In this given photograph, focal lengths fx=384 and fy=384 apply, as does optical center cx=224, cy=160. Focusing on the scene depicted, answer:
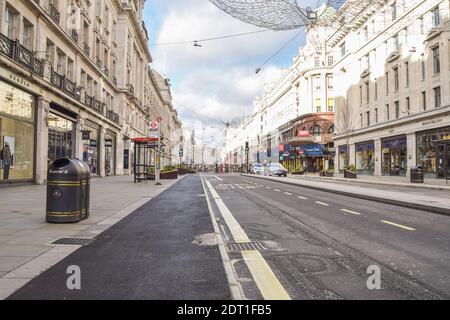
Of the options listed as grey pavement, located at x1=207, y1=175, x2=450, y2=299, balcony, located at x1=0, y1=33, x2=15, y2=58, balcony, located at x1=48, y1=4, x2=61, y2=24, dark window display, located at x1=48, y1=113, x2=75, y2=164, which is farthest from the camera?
balcony, located at x1=48, y1=4, x2=61, y2=24

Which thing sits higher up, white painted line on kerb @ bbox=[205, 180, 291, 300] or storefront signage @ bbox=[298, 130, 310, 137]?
storefront signage @ bbox=[298, 130, 310, 137]

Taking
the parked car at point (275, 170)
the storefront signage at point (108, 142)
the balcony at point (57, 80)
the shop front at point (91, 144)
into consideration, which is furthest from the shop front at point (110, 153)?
the parked car at point (275, 170)

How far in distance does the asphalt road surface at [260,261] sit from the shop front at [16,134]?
11.7 meters

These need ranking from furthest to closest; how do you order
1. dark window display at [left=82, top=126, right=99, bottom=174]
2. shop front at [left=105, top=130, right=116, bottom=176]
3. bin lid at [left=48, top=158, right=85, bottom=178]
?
shop front at [left=105, top=130, right=116, bottom=176] → dark window display at [left=82, top=126, right=99, bottom=174] → bin lid at [left=48, top=158, right=85, bottom=178]

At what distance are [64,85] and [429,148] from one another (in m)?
29.3

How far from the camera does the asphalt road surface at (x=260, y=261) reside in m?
3.89

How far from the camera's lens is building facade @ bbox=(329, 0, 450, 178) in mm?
31078

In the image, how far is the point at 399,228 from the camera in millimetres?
7961

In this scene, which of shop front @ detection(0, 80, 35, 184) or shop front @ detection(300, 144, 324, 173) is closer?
shop front @ detection(0, 80, 35, 184)

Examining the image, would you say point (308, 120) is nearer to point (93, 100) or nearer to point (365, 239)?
point (93, 100)

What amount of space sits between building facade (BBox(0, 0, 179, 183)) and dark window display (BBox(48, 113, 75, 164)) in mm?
62

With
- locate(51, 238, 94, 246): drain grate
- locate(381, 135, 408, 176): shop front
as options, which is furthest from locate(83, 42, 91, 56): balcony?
locate(381, 135, 408, 176): shop front

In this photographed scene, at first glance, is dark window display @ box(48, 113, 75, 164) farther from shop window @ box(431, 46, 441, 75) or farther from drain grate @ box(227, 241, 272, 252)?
shop window @ box(431, 46, 441, 75)
